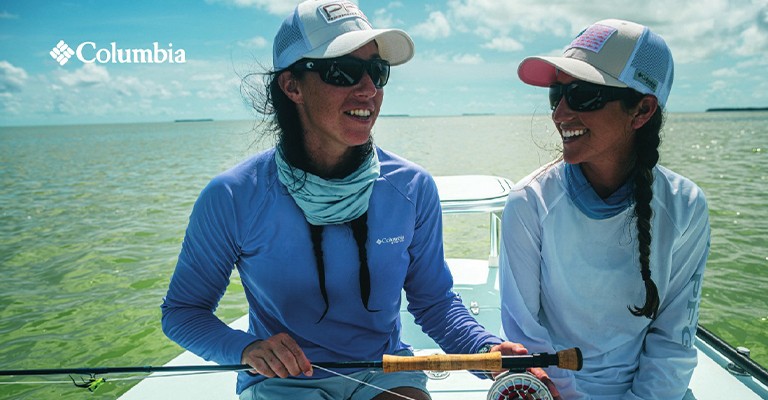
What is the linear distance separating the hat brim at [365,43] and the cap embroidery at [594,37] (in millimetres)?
621

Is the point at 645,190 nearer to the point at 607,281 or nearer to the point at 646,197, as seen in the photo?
the point at 646,197

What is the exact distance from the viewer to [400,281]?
2023 millimetres

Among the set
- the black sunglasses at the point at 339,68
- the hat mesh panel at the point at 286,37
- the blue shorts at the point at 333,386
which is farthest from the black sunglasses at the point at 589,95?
the blue shorts at the point at 333,386

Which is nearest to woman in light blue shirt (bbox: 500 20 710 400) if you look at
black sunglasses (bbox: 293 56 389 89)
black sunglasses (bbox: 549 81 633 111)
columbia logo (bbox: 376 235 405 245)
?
black sunglasses (bbox: 549 81 633 111)

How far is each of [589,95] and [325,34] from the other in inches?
37.7

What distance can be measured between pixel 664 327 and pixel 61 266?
30.7 ft

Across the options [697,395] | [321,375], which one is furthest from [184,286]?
[697,395]

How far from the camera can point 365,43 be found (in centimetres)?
177

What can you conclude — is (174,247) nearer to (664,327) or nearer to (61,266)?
(61,266)

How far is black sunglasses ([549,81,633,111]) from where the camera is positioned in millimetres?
1856

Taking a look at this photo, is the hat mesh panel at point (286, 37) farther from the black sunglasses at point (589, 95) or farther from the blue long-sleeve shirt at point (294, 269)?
the black sunglasses at point (589, 95)

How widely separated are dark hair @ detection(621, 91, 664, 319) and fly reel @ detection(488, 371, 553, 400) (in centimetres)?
57

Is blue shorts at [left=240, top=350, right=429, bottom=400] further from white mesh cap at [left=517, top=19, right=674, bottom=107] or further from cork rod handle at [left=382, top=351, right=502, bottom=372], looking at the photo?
white mesh cap at [left=517, top=19, right=674, bottom=107]

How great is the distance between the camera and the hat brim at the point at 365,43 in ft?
5.63
